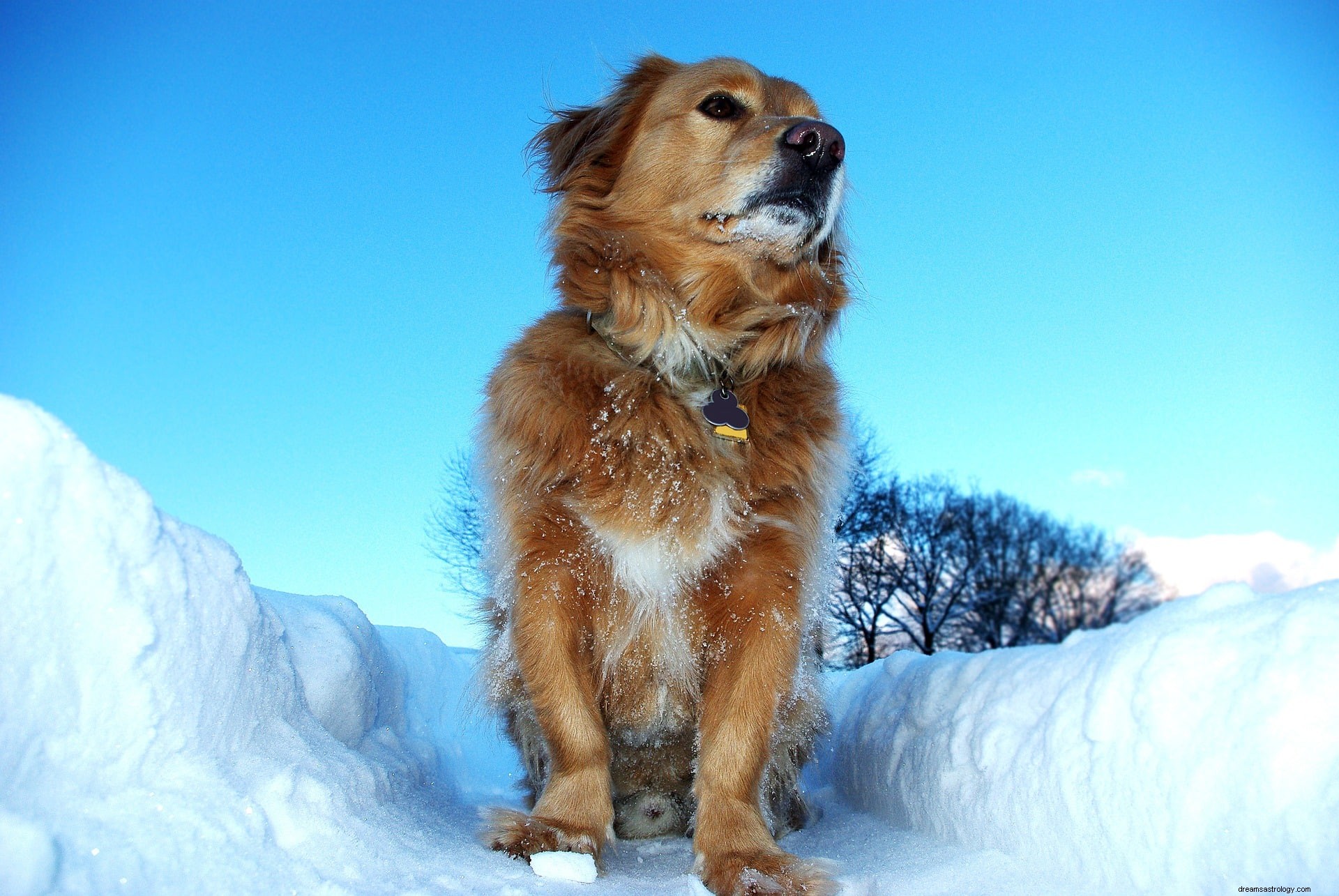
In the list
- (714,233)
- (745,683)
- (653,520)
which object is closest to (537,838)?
(745,683)

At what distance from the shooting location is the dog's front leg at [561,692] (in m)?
2.64

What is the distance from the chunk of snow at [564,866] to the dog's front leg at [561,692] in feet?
0.77

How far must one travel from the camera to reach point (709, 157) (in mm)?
3299

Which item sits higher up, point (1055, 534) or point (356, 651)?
point (1055, 534)

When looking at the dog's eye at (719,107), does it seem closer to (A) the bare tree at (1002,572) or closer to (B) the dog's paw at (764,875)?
(B) the dog's paw at (764,875)

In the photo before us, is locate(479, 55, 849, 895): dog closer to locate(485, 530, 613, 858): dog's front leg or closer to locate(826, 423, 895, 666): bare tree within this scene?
locate(485, 530, 613, 858): dog's front leg

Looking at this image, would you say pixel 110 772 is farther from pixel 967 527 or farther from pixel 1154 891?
pixel 967 527

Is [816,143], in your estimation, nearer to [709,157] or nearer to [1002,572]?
[709,157]

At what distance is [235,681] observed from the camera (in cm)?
217

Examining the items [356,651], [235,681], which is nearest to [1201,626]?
[235,681]

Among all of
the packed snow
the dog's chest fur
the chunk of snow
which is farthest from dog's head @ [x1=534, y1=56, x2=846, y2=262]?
the chunk of snow

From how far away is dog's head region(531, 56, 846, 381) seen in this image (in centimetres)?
313

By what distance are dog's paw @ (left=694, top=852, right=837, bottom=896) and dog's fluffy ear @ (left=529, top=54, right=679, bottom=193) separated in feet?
8.34

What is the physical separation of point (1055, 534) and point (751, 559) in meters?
34.4
